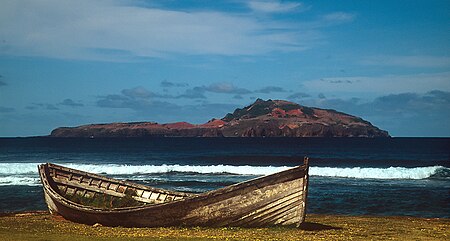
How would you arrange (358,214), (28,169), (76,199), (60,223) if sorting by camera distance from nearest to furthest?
(60,223)
(76,199)
(358,214)
(28,169)

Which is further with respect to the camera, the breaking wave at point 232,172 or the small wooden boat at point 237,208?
the breaking wave at point 232,172

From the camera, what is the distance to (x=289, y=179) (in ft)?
55.5

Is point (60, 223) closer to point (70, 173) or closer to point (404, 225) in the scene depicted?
point (70, 173)

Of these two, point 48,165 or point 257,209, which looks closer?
point 257,209

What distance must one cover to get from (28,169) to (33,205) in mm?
→ 27792

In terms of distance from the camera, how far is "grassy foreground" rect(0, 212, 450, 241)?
15.2 meters

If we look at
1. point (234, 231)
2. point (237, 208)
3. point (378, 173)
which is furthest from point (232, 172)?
point (234, 231)

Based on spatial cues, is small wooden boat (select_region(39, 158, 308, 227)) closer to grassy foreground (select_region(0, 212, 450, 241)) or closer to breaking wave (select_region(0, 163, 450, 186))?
grassy foreground (select_region(0, 212, 450, 241))

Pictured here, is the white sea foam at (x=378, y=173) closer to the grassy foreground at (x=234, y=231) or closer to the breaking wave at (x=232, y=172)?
the breaking wave at (x=232, y=172)

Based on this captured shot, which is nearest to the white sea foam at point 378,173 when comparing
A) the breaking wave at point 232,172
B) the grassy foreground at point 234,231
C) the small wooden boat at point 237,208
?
the breaking wave at point 232,172

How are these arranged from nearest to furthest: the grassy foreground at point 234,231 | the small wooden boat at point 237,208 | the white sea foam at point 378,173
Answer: the grassy foreground at point 234,231 → the small wooden boat at point 237,208 → the white sea foam at point 378,173

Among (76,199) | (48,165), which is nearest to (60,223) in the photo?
(76,199)

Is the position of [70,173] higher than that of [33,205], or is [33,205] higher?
[70,173]

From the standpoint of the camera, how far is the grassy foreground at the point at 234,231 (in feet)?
50.0
